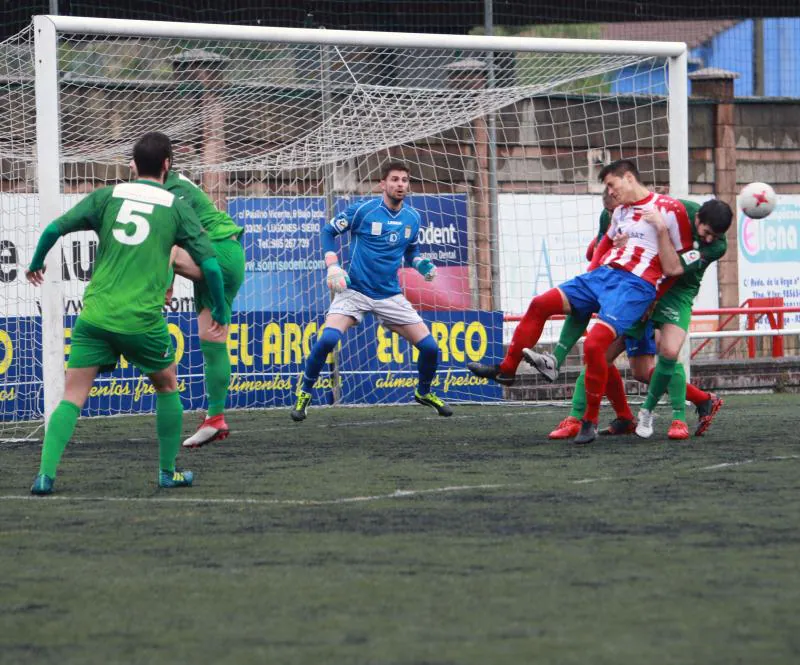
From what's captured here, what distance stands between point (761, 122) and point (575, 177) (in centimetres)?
684

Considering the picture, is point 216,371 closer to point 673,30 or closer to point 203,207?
point 203,207

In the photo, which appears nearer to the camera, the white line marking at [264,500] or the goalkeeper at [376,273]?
the white line marking at [264,500]

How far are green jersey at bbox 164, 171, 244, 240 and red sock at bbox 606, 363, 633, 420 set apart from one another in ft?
8.09

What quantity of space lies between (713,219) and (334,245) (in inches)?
129

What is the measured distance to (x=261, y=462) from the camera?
9.07 meters

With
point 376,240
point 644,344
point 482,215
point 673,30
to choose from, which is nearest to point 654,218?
point 644,344

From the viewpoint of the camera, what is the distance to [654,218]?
9586 mm

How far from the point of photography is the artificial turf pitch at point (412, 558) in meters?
4.14

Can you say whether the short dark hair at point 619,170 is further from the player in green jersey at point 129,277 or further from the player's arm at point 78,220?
the player's arm at point 78,220

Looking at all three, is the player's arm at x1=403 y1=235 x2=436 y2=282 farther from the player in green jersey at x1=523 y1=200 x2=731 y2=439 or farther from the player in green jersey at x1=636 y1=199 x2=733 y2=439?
the player in green jersey at x1=636 y1=199 x2=733 y2=439

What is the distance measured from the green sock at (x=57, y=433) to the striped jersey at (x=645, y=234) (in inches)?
143

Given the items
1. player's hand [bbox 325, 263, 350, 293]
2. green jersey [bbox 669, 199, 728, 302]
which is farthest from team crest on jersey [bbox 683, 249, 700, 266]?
player's hand [bbox 325, 263, 350, 293]

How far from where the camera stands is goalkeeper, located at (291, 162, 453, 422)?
11.9 metres

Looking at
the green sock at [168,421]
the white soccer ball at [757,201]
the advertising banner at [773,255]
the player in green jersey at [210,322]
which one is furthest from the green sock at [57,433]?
the advertising banner at [773,255]
